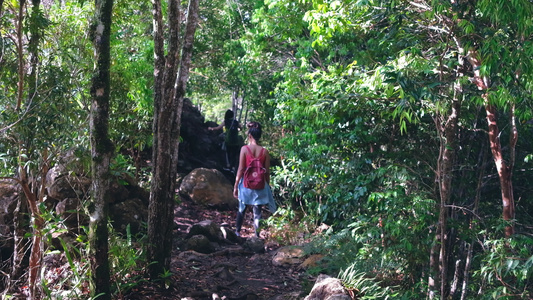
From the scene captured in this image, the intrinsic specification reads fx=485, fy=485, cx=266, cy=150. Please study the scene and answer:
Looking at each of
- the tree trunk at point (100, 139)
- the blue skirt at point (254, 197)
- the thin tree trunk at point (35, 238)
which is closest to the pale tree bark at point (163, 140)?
the tree trunk at point (100, 139)

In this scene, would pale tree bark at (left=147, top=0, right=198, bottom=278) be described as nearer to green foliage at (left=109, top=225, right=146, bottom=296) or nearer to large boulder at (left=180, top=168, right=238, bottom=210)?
green foliage at (left=109, top=225, right=146, bottom=296)

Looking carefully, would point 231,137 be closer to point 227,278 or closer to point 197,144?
point 197,144

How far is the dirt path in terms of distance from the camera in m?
5.14

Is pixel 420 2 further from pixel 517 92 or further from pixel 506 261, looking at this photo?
pixel 506 261

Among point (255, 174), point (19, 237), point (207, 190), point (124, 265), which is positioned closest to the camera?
point (124, 265)

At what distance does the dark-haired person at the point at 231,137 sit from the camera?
11844mm

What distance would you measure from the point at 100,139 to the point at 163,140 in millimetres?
887

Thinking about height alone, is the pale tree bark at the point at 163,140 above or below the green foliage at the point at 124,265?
A: above

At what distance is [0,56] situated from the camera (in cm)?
493

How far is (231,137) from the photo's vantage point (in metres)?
12.1

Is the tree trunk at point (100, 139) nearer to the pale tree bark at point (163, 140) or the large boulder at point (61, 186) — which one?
the pale tree bark at point (163, 140)

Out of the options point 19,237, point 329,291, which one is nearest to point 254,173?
point 329,291

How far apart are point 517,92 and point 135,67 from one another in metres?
6.50

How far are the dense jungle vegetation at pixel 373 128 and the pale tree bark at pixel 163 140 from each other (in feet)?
0.06
